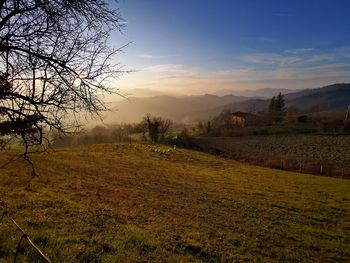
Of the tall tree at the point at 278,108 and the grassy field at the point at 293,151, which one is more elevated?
the tall tree at the point at 278,108

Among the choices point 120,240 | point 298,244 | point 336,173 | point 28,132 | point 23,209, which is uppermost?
point 28,132

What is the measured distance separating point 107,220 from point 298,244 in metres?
6.59

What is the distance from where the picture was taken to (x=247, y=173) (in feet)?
97.8

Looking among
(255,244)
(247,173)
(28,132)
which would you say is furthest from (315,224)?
(247,173)

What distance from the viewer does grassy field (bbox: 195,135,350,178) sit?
126 feet

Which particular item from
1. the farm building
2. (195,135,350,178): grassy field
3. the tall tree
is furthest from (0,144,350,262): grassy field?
the tall tree

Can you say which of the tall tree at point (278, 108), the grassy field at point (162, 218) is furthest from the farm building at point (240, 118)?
the grassy field at point (162, 218)

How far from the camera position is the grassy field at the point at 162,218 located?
829 centimetres

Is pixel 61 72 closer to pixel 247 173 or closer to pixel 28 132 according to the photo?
pixel 28 132

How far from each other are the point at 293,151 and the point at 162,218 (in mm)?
42553

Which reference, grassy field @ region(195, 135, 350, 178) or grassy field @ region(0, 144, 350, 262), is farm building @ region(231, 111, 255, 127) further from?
grassy field @ region(0, 144, 350, 262)

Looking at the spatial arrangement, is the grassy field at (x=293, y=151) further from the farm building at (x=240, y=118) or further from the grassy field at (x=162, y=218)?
the farm building at (x=240, y=118)

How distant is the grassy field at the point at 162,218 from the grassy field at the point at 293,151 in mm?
16427

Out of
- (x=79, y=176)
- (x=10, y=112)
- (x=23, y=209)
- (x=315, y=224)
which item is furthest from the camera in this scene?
(x=79, y=176)
